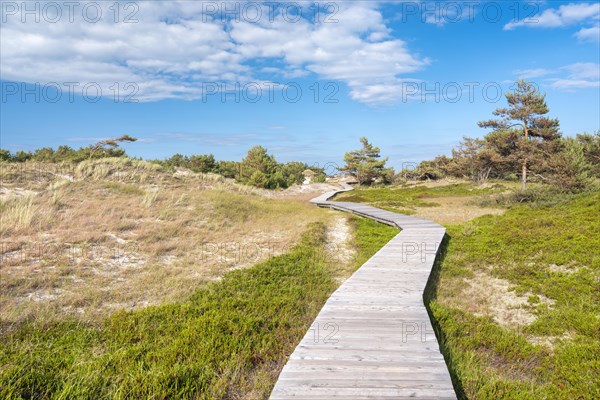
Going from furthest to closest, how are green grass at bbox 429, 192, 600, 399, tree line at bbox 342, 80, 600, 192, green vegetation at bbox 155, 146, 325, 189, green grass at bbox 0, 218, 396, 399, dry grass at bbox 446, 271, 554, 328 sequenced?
green vegetation at bbox 155, 146, 325, 189 → tree line at bbox 342, 80, 600, 192 → dry grass at bbox 446, 271, 554, 328 → green grass at bbox 429, 192, 600, 399 → green grass at bbox 0, 218, 396, 399

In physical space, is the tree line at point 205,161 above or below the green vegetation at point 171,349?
above

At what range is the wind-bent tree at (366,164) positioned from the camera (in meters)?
51.8

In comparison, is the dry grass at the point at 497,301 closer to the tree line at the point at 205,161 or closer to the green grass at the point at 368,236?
the green grass at the point at 368,236

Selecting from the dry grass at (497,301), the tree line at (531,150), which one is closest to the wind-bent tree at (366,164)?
the tree line at (531,150)

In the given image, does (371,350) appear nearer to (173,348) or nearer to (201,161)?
(173,348)

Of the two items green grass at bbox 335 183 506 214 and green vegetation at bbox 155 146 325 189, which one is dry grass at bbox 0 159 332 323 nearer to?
green grass at bbox 335 183 506 214

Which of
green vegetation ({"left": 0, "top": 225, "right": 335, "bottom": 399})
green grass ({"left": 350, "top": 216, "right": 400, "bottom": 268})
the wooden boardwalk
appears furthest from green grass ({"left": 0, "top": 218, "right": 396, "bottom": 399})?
green grass ({"left": 350, "top": 216, "right": 400, "bottom": 268})

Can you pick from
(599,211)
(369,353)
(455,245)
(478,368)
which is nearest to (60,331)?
(369,353)

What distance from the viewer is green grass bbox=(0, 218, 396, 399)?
4559mm

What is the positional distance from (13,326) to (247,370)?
462cm

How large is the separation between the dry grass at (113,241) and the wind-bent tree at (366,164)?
3161 cm

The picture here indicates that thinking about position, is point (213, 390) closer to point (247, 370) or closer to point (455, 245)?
point (247, 370)

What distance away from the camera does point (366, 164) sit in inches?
2032

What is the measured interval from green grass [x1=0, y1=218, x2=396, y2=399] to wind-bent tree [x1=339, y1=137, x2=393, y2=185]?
4453cm
